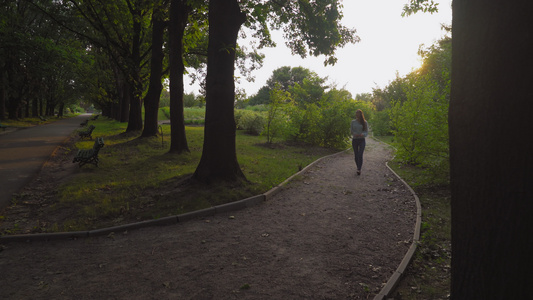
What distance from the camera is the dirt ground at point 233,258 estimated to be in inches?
131

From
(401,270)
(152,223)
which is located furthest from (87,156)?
(401,270)

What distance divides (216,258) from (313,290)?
1425 millimetres

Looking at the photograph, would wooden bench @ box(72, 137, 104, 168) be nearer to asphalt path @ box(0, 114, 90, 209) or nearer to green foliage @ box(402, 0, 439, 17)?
asphalt path @ box(0, 114, 90, 209)

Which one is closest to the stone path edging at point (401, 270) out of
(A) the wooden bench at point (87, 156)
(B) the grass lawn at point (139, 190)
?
(B) the grass lawn at point (139, 190)

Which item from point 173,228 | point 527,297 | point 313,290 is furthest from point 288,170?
point 527,297

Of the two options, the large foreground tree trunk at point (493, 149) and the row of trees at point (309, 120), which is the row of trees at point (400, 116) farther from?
the large foreground tree trunk at point (493, 149)

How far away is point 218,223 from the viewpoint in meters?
5.47

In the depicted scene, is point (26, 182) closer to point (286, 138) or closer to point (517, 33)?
point (517, 33)

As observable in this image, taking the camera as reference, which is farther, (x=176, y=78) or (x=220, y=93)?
(x=176, y=78)

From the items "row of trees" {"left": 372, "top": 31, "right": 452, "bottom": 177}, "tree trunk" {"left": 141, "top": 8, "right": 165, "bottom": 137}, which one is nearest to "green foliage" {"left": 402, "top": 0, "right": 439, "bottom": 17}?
"row of trees" {"left": 372, "top": 31, "right": 452, "bottom": 177}

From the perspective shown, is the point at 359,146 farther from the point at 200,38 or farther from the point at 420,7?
the point at 200,38

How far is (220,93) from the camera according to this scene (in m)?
7.18

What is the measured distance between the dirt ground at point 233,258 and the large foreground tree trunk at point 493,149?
1.49 m

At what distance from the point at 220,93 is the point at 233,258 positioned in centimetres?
424
